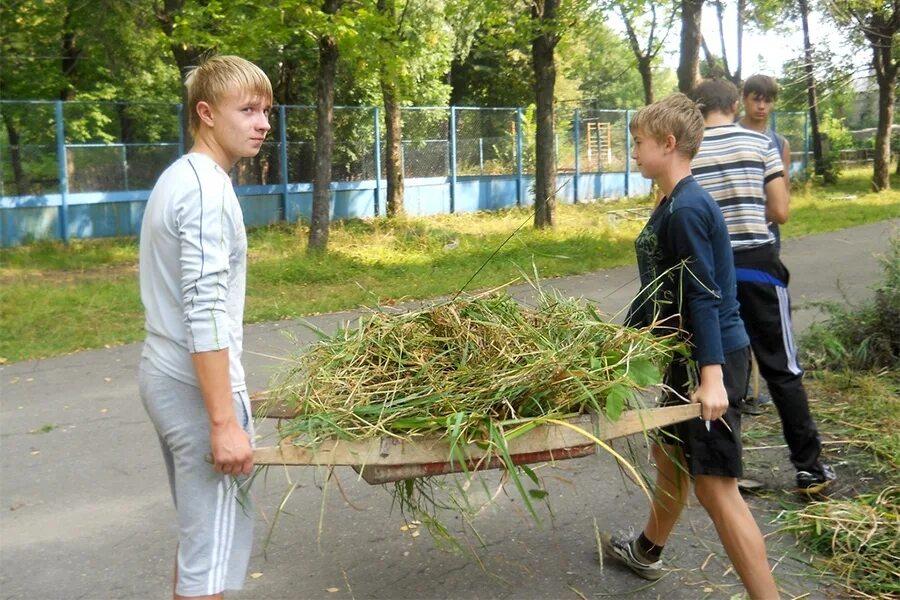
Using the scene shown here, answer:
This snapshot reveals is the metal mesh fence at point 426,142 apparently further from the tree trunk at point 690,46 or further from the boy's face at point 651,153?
the boy's face at point 651,153

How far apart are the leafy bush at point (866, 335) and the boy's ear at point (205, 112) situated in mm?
5084

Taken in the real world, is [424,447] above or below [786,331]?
below

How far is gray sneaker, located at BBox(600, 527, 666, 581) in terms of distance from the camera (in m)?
3.90

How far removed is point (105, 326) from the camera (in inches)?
384

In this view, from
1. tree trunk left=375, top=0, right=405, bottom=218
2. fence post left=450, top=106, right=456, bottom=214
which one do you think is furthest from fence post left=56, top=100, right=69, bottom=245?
fence post left=450, top=106, right=456, bottom=214

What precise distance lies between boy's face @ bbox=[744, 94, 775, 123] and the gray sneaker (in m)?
2.64

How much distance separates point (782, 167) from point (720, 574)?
2172mm

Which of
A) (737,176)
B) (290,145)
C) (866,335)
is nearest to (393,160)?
(290,145)

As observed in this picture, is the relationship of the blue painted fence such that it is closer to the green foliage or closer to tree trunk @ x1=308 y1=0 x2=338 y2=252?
tree trunk @ x1=308 y1=0 x2=338 y2=252

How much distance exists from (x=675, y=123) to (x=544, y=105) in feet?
46.6

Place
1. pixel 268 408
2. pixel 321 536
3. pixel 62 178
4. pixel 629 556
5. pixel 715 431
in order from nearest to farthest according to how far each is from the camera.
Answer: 1. pixel 268 408
2. pixel 715 431
3. pixel 629 556
4. pixel 321 536
5. pixel 62 178

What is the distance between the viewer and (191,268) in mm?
2551

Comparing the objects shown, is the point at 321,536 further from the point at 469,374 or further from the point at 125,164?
the point at 125,164

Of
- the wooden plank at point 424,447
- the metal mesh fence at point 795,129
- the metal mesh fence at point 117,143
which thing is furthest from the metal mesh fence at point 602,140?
the wooden plank at point 424,447
